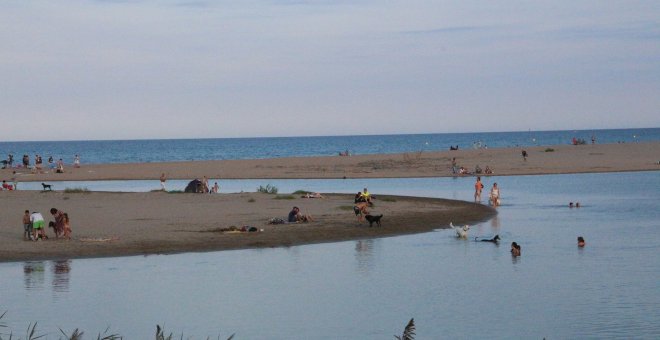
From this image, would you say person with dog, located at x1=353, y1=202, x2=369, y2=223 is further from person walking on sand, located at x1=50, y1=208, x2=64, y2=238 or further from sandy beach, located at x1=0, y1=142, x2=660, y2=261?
person walking on sand, located at x1=50, y1=208, x2=64, y2=238

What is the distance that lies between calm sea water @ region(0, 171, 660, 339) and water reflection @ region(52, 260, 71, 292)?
0.16 feet

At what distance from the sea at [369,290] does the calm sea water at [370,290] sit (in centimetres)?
4

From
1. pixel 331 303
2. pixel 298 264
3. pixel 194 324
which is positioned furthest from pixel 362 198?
pixel 194 324

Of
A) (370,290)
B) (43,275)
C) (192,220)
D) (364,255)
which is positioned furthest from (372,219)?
(43,275)

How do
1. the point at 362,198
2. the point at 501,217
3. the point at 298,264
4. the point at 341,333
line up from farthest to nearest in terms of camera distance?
1. the point at 501,217
2. the point at 362,198
3. the point at 298,264
4. the point at 341,333

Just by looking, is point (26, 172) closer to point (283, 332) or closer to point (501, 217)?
point (501, 217)

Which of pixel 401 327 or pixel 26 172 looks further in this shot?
pixel 26 172

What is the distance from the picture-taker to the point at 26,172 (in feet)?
267

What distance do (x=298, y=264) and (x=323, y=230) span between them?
7007mm

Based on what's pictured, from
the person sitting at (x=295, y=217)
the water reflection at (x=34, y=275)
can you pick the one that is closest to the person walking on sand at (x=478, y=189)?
the person sitting at (x=295, y=217)

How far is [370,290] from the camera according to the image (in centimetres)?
2366

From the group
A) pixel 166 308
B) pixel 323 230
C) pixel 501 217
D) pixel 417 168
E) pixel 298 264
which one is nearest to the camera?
pixel 166 308

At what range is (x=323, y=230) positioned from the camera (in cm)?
3466

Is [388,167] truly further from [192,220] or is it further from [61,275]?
[61,275]
